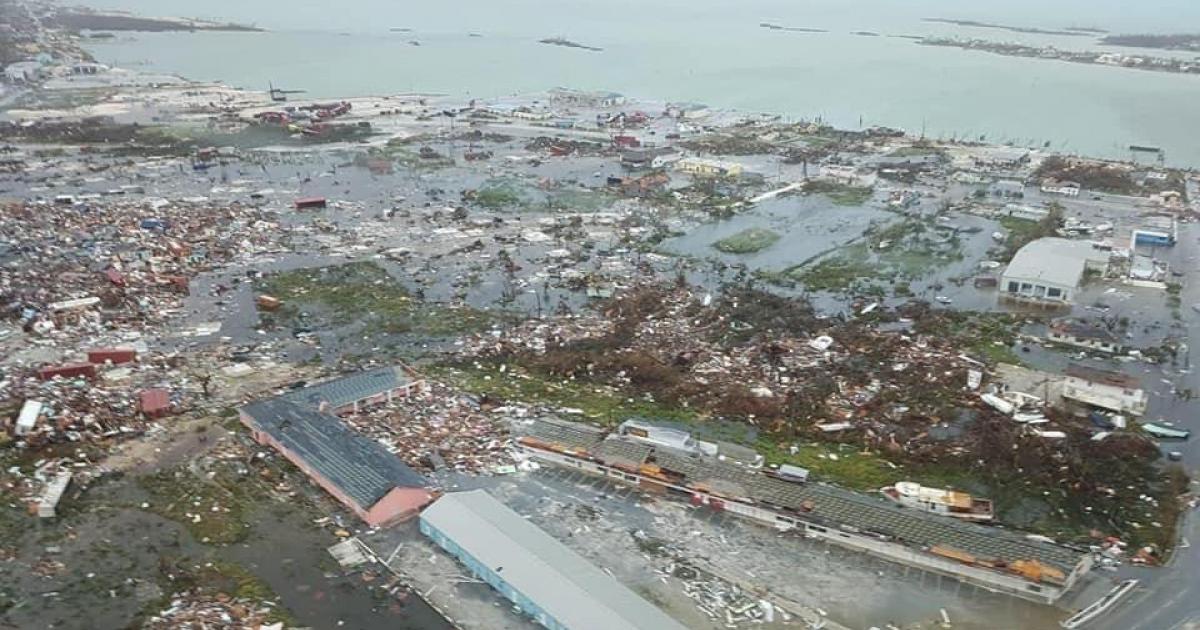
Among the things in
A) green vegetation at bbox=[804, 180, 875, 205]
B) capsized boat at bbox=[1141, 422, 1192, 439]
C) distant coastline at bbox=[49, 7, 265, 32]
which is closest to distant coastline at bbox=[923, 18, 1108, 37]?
green vegetation at bbox=[804, 180, 875, 205]

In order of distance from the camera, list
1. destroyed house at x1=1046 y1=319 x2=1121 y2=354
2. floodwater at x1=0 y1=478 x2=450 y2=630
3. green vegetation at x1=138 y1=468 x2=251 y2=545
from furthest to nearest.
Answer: destroyed house at x1=1046 y1=319 x2=1121 y2=354 < green vegetation at x1=138 y1=468 x2=251 y2=545 < floodwater at x1=0 y1=478 x2=450 y2=630

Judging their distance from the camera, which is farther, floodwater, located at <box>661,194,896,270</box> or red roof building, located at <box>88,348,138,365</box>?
floodwater, located at <box>661,194,896,270</box>

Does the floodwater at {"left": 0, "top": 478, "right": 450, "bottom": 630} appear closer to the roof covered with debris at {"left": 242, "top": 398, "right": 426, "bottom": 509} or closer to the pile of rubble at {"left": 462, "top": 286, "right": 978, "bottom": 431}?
the roof covered with debris at {"left": 242, "top": 398, "right": 426, "bottom": 509}

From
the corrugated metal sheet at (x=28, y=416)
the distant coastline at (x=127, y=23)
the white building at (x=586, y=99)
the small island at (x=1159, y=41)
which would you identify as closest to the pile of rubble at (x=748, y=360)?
the corrugated metal sheet at (x=28, y=416)

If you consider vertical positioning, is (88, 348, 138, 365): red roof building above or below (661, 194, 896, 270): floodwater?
below

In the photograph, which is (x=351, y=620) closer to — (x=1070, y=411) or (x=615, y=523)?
(x=615, y=523)

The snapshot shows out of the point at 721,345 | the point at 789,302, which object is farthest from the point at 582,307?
the point at 789,302
